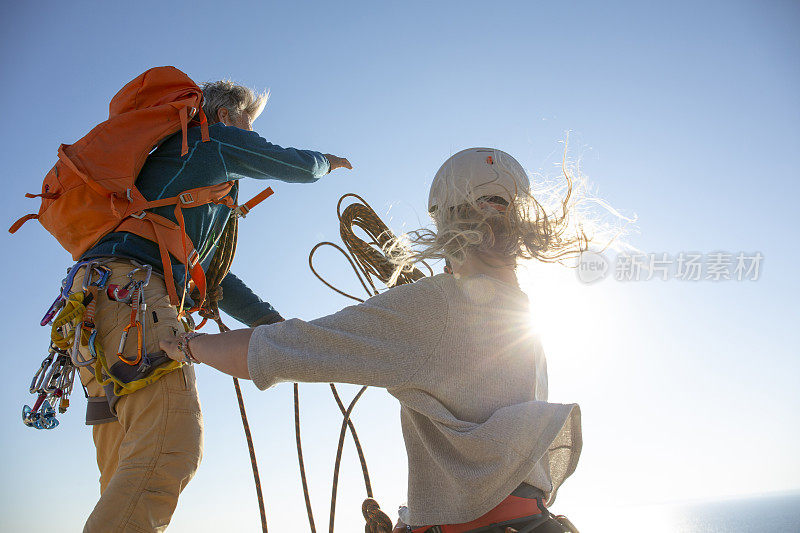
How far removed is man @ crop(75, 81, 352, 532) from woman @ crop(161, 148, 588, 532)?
0.43 m

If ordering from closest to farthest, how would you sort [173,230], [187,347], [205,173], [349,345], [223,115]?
[349,345]
[187,347]
[173,230]
[205,173]
[223,115]

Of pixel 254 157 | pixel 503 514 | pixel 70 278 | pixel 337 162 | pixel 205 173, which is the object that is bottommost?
pixel 503 514

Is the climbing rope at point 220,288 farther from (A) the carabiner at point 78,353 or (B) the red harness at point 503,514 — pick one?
(B) the red harness at point 503,514

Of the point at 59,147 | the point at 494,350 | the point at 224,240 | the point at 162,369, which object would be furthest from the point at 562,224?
the point at 59,147

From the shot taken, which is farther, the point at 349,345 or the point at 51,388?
the point at 51,388

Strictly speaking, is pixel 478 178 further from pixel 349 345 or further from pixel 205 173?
pixel 205 173

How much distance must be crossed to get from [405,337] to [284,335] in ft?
1.27

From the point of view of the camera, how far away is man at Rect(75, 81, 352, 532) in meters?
2.30

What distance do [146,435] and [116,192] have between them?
3.73 feet

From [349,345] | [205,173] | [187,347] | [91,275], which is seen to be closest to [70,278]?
[91,275]

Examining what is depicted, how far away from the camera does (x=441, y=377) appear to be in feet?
6.10

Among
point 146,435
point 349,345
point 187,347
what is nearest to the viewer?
point 349,345

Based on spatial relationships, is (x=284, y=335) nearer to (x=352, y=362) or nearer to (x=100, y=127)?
(x=352, y=362)

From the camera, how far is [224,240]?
3.52 meters
